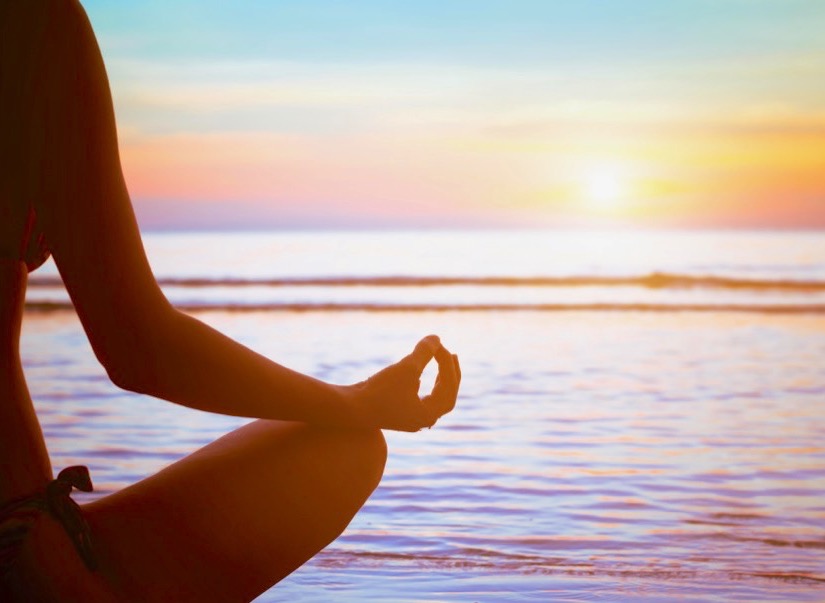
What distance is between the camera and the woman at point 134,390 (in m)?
1.11

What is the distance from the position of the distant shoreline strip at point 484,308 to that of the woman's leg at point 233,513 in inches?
624

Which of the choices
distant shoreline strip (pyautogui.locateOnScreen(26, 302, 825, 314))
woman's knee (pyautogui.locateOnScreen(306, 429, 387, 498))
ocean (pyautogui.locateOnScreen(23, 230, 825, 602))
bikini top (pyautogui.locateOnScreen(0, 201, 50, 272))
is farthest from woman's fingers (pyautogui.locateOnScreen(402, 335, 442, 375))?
distant shoreline strip (pyautogui.locateOnScreen(26, 302, 825, 314))

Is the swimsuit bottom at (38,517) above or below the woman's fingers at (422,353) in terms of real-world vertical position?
below

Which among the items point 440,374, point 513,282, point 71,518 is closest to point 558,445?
point 440,374

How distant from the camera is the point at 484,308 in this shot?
1770 cm

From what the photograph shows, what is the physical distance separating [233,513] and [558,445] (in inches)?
210

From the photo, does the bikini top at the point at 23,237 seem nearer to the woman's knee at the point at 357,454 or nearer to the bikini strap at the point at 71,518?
the bikini strap at the point at 71,518

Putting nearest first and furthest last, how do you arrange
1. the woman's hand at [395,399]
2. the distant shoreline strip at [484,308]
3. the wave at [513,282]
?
the woman's hand at [395,399], the distant shoreline strip at [484,308], the wave at [513,282]

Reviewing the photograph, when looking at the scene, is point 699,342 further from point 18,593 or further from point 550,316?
point 18,593

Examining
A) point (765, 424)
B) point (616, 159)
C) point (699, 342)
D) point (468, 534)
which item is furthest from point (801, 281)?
point (468, 534)

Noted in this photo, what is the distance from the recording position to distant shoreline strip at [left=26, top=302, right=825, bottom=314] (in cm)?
1700

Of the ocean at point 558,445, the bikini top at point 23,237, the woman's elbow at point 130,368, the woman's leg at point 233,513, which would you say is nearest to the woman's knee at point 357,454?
the woman's leg at point 233,513

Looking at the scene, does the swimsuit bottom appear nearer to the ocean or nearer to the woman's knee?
the woman's knee

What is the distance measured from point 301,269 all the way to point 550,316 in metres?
13.1
